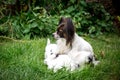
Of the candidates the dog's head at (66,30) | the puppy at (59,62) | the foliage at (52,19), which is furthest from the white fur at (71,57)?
the foliage at (52,19)

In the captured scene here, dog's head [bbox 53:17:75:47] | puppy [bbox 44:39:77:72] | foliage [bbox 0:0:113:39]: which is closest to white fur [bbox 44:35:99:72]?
puppy [bbox 44:39:77:72]

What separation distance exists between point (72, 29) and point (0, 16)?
3514 mm

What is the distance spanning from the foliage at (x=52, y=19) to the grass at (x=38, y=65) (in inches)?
23.0

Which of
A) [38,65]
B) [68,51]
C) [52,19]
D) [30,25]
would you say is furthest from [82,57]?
[52,19]

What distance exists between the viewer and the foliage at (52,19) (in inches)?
322

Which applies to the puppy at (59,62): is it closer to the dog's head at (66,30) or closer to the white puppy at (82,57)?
the white puppy at (82,57)

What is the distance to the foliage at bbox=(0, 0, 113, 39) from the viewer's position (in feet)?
26.8

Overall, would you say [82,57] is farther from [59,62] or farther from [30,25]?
[30,25]

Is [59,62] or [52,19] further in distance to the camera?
[52,19]

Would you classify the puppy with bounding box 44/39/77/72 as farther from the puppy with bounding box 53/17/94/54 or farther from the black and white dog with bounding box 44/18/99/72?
the puppy with bounding box 53/17/94/54

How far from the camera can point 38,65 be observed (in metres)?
5.91

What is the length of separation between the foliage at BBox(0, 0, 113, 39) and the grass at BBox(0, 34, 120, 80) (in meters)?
0.58

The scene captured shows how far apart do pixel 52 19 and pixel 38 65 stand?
2779mm

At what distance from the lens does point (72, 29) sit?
5.77 m
